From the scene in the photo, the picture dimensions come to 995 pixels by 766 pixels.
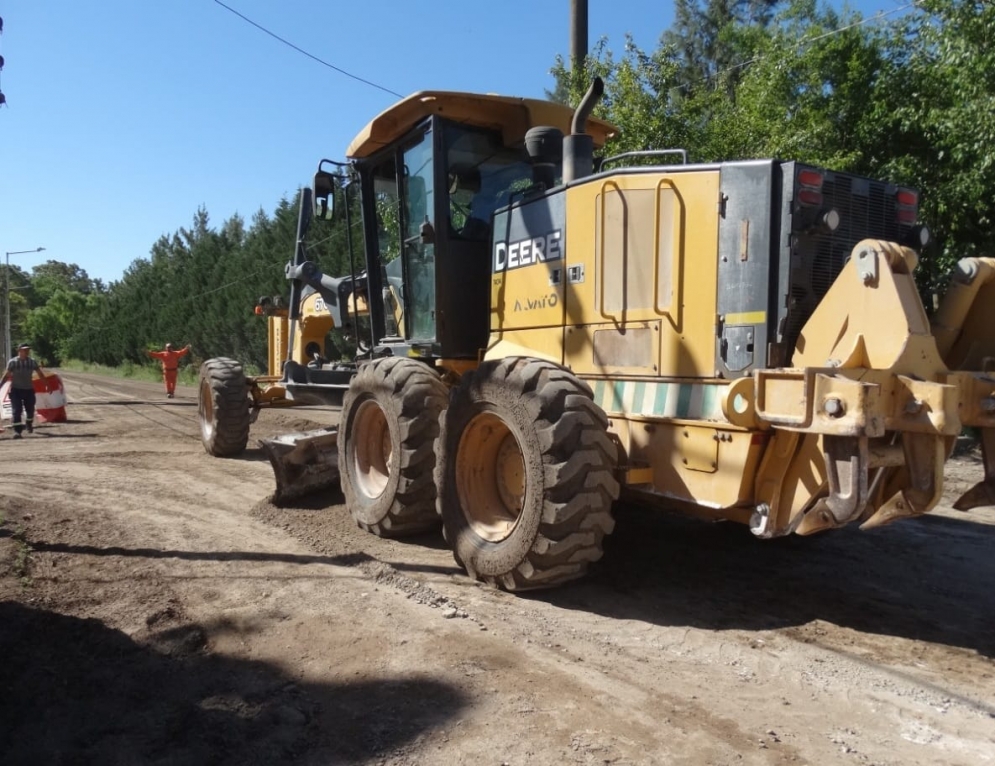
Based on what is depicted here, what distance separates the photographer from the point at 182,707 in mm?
3406

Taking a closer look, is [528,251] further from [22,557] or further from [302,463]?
[22,557]

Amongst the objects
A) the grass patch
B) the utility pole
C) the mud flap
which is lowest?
the grass patch

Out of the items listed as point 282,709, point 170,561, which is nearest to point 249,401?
point 170,561

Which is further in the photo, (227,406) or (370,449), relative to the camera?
(227,406)

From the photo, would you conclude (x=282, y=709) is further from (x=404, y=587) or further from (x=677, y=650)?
(x=677, y=650)

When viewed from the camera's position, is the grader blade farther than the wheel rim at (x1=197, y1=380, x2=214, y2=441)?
No

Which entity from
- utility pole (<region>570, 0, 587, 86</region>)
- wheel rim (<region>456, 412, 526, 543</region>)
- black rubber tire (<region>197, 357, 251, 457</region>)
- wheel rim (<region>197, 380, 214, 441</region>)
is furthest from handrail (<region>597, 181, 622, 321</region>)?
utility pole (<region>570, 0, 587, 86</region>)

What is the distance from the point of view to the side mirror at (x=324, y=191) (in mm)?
7348

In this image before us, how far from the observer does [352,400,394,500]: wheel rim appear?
256 inches

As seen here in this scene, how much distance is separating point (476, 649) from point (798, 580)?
2.44 meters

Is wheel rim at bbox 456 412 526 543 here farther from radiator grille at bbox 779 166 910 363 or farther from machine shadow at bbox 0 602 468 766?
radiator grille at bbox 779 166 910 363

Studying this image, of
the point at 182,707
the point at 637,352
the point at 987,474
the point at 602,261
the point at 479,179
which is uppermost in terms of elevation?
the point at 479,179

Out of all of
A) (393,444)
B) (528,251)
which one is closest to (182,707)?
(393,444)

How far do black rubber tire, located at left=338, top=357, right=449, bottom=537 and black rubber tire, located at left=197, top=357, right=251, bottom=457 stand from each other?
12.9 feet
